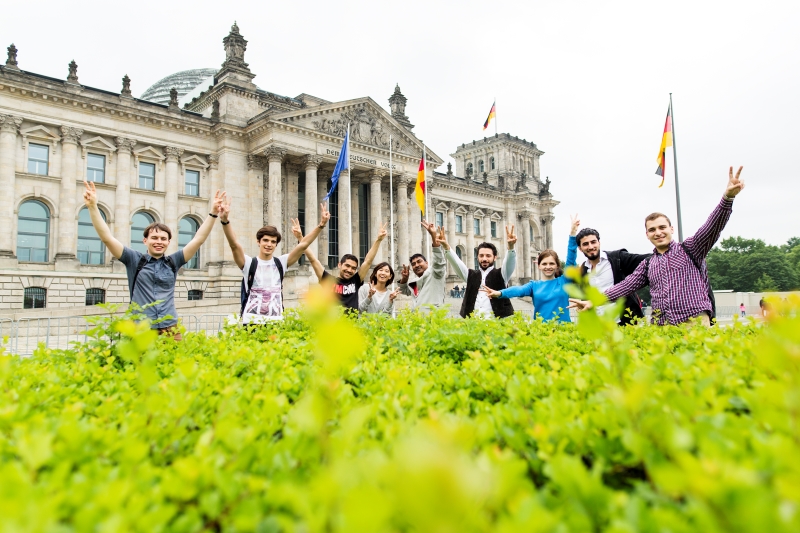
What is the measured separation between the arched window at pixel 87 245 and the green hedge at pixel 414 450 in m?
31.4

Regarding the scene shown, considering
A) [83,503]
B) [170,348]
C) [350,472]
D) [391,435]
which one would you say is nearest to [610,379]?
[391,435]

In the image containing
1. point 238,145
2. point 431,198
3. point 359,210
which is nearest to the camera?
point 238,145

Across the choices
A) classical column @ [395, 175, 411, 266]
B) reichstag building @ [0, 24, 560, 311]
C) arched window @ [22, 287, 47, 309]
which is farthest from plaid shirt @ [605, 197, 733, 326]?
classical column @ [395, 175, 411, 266]

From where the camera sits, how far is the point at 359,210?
138 ft

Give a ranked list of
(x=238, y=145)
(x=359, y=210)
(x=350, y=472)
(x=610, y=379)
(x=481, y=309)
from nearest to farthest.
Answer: (x=350, y=472), (x=610, y=379), (x=481, y=309), (x=238, y=145), (x=359, y=210)

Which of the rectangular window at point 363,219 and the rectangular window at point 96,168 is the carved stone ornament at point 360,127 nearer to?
the rectangular window at point 363,219

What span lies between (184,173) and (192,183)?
34.3 inches

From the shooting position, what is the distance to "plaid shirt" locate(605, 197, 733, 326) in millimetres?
5523

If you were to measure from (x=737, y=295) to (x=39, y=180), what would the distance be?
55.2 metres

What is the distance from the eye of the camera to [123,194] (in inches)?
1189

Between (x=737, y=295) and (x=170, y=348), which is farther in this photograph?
(x=737, y=295)

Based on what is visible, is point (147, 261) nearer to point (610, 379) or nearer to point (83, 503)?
point (83, 503)

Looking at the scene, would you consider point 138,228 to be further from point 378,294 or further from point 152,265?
point 152,265

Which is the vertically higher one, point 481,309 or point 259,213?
point 259,213
